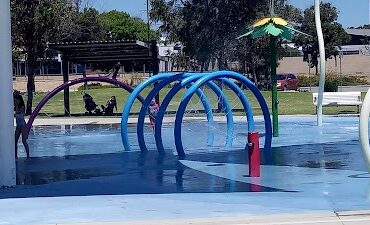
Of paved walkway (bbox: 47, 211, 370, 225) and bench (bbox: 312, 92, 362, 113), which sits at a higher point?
bench (bbox: 312, 92, 362, 113)

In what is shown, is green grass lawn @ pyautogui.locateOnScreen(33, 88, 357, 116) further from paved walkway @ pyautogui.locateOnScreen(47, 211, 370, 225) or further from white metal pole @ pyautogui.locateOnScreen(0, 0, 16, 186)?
paved walkway @ pyautogui.locateOnScreen(47, 211, 370, 225)

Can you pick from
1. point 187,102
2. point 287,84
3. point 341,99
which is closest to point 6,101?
point 187,102

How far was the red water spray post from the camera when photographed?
13.8 metres

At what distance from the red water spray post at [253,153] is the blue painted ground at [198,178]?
0.67 feet

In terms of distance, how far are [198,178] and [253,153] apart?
1.12 m

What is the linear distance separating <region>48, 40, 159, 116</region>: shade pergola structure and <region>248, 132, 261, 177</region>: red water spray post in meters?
15.5

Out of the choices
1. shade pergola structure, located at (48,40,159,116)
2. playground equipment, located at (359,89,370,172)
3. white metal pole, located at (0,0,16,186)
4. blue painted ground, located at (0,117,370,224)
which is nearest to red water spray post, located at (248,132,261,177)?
blue painted ground, located at (0,117,370,224)

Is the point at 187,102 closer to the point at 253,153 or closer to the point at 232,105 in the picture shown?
the point at 253,153

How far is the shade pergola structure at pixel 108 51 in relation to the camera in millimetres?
29844

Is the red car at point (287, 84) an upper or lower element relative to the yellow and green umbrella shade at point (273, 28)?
lower

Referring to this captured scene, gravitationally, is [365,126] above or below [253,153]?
above

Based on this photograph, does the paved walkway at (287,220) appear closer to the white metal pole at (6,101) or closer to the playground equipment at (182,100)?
the white metal pole at (6,101)

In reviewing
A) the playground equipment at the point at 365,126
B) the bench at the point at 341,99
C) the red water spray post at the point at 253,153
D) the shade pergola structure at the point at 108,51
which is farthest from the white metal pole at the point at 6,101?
the bench at the point at 341,99

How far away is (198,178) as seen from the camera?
1423cm
